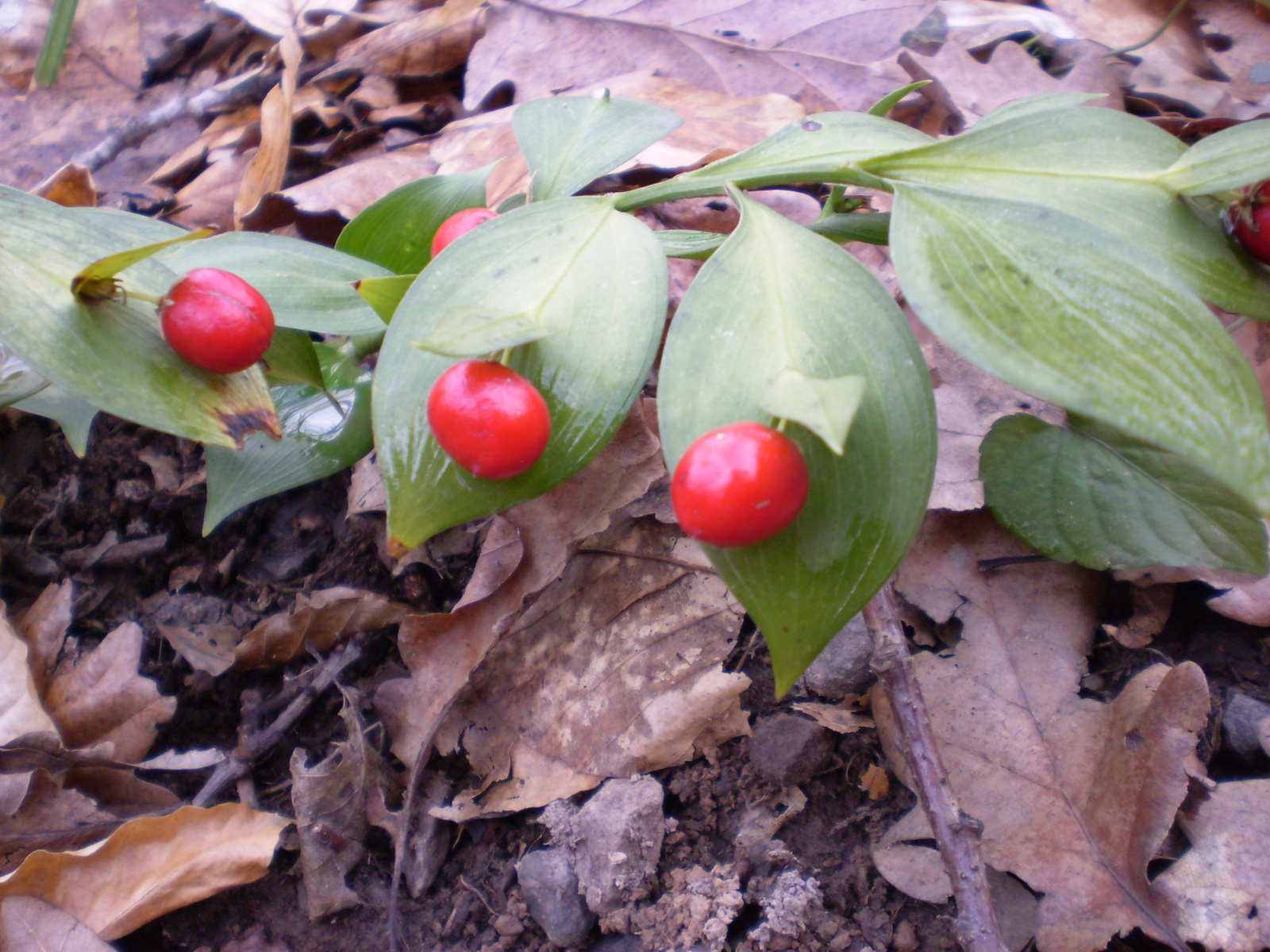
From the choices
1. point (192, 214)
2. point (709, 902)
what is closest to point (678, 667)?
point (709, 902)

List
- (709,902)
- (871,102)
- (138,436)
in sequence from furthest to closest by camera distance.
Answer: (871,102)
(138,436)
(709,902)

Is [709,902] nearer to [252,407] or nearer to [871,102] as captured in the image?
[252,407]

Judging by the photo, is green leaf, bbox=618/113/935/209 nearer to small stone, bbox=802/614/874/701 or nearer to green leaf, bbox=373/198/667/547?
green leaf, bbox=373/198/667/547

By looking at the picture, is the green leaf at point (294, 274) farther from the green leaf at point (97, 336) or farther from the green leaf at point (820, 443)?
the green leaf at point (820, 443)

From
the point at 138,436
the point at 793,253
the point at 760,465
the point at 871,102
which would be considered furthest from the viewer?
the point at 871,102

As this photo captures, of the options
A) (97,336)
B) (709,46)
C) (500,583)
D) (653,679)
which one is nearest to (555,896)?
(653,679)

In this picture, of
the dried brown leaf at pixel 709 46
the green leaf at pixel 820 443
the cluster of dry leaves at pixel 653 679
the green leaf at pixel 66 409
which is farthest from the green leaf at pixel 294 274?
the dried brown leaf at pixel 709 46

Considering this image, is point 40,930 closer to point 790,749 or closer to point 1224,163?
point 790,749

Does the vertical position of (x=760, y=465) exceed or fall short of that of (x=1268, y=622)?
it exceeds it

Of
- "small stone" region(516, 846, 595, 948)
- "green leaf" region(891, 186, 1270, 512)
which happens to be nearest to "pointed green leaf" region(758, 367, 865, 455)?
"green leaf" region(891, 186, 1270, 512)
